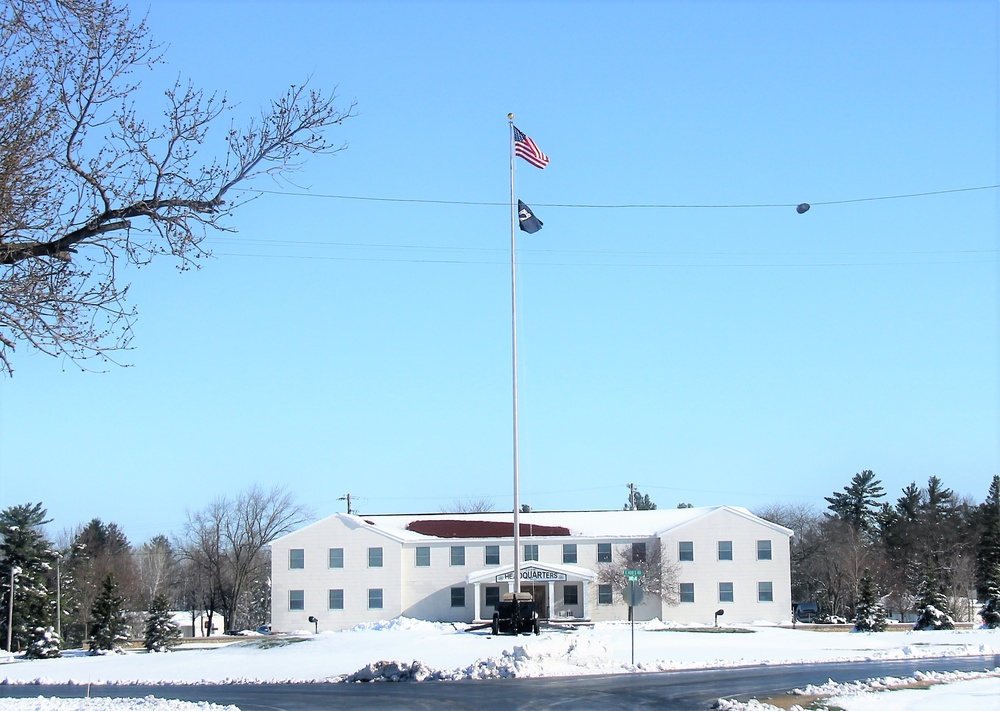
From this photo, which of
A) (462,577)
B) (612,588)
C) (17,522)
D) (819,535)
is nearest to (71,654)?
(17,522)

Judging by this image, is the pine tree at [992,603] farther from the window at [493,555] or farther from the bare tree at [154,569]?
the bare tree at [154,569]

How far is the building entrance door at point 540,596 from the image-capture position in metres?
62.2

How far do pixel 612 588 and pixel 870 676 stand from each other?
123 ft

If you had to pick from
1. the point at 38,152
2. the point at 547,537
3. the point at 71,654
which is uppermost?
the point at 38,152

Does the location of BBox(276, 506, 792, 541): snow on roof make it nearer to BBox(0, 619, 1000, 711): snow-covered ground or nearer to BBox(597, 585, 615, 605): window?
BBox(597, 585, 615, 605): window

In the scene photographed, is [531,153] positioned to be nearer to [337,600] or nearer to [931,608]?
[931,608]

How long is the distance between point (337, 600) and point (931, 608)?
33.5 meters

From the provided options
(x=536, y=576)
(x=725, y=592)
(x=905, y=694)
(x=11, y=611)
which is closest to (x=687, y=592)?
(x=725, y=592)

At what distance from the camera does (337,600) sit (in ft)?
209

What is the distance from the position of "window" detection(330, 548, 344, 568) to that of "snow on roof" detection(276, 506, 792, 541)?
1.87 metres

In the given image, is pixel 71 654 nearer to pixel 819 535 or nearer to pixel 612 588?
pixel 612 588

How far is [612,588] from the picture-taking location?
210 feet

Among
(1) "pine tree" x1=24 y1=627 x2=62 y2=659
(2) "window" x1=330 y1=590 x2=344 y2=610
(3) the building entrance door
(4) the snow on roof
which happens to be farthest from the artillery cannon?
(1) "pine tree" x1=24 y1=627 x2=62 y2=659

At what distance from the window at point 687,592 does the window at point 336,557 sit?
2060 cm
